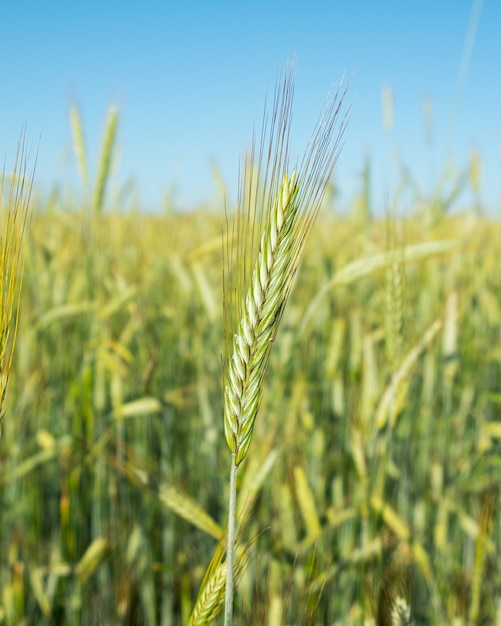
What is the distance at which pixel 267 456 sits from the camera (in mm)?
1126

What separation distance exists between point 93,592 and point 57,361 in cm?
63

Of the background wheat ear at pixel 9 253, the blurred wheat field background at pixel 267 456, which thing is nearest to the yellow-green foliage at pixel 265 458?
the blurred wheat field background at pixel 267 456

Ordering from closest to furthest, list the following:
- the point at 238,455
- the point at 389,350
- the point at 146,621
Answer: the point at 238,455 → the point at 389,350 → the point at 146,621

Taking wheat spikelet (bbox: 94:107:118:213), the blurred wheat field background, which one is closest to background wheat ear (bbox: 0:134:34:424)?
the blurred wheat field background

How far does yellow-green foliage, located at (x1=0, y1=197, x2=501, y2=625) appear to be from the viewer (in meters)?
1.09

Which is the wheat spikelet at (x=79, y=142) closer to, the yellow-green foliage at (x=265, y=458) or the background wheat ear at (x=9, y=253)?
the yellow-green foliage at (x=265, y=458)

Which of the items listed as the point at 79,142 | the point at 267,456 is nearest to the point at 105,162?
the point at 79,142

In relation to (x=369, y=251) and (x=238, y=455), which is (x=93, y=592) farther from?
(x=238, y=455)

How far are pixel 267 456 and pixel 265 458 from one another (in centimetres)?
5

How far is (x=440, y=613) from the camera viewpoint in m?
1.00

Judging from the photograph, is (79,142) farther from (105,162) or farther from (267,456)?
(267,456)

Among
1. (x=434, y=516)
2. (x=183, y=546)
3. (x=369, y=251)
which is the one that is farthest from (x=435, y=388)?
(x=183, y=546)

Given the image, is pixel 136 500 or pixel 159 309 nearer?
pixel 136 500

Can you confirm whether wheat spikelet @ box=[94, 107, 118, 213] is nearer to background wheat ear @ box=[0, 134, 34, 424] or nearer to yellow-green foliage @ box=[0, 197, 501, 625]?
yellow-green foliage @ box=[0, 197, 501, 625]
